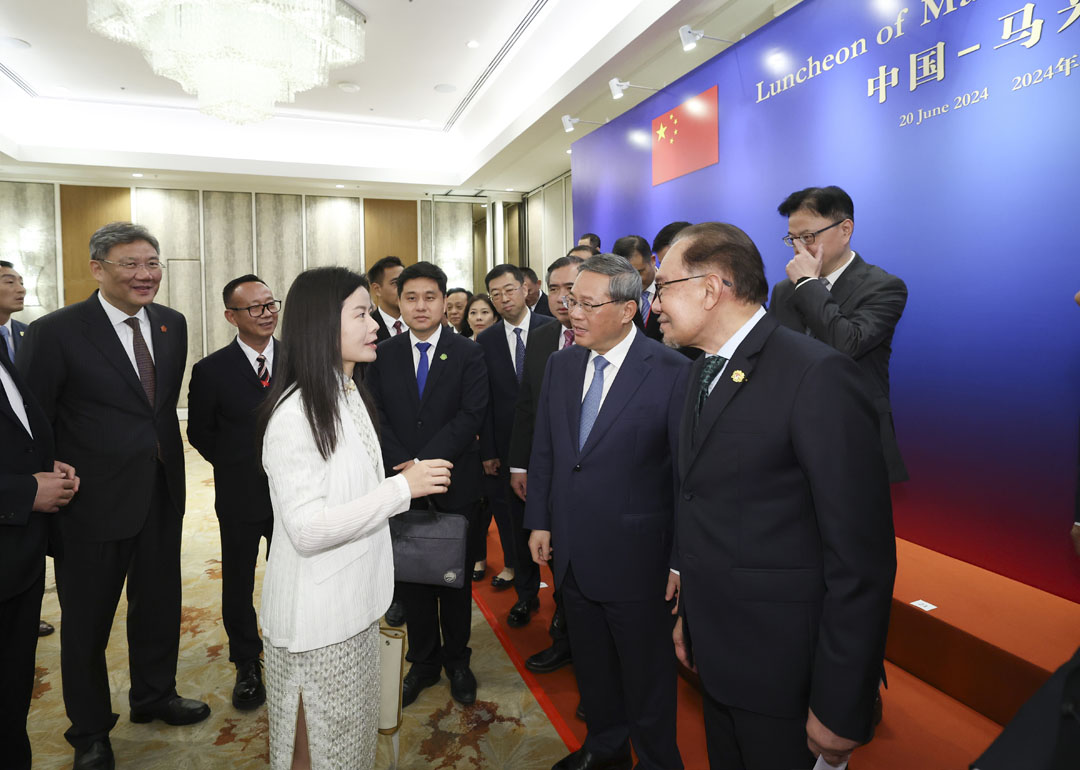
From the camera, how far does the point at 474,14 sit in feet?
20.8

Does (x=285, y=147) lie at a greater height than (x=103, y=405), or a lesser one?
greater

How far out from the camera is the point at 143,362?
2.48m

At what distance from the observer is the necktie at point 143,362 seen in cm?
246

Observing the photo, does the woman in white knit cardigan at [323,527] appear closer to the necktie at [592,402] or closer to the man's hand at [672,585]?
the necktie at [592,402]

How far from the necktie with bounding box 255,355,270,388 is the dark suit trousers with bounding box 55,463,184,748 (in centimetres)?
53

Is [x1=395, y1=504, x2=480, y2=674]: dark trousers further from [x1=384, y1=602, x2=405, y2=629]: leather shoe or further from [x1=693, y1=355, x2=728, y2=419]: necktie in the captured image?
[x1=693, y1=355, x2=728, y2=419]: necktie

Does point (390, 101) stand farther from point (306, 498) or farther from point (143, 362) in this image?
point (306, 498)

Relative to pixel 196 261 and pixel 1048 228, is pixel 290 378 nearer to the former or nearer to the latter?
pixel 1048 228

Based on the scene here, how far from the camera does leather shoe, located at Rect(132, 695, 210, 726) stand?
2549 mm

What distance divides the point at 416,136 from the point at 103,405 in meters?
9.19

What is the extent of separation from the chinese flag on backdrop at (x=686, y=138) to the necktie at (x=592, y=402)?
3204mm

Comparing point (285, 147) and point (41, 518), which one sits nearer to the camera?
point (41, 518)

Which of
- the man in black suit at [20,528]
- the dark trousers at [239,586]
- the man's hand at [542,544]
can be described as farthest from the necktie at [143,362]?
the man's hand at [542,544]

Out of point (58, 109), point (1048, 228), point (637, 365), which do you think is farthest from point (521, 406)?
point (58, 109)
